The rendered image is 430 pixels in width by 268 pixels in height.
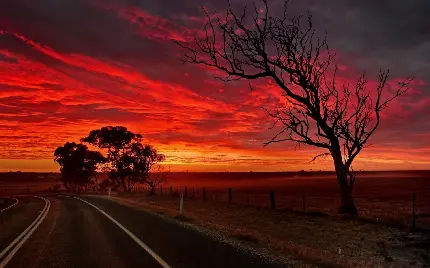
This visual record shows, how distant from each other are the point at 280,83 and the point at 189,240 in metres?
13.3

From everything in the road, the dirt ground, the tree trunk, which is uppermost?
the tree trunk

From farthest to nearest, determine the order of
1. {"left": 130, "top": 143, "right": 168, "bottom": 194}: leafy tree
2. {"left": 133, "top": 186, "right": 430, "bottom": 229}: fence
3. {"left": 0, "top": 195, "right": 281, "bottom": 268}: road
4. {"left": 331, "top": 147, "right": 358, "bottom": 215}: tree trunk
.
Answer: {"left": 130, "top": 143, "right": 168, "bottom": 194}: leafy tree → {"left": 331, "top": 147, "right": 358, "bottom": 215}: tree trunk → {"left": 133, "top": 186, "right": 430, "bottom": 229}: fence → {"left": 0, "top": 195, "right": 281, "bottom": 268}: road

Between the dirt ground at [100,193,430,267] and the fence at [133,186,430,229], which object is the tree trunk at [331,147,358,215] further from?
the dirt ground at [100,193,430,267]

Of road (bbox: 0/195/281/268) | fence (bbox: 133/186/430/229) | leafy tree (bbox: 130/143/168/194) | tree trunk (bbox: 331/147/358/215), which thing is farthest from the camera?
leafy tree (bbox: 130/143/168/194)

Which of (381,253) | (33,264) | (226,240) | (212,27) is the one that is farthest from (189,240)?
(212,27)

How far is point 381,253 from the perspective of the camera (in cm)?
1403

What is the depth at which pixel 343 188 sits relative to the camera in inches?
887

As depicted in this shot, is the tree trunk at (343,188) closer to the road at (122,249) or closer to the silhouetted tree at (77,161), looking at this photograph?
the road at (122,249)

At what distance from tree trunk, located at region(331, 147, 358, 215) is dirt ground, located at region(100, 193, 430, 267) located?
1.49m

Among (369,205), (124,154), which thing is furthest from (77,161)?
(369,205)

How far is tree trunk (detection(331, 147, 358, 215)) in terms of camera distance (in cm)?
2227

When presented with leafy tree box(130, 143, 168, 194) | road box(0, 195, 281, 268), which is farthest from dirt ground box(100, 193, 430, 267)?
leafy tree box(130, 143, 168, 194)

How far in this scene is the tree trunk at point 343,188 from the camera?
2227 cm

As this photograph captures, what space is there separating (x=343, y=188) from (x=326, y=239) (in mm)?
6675
